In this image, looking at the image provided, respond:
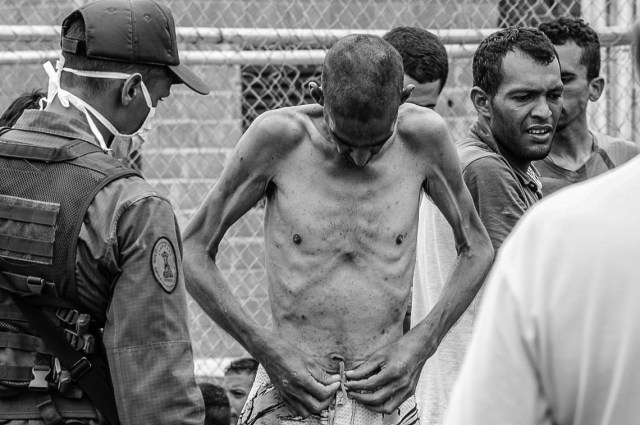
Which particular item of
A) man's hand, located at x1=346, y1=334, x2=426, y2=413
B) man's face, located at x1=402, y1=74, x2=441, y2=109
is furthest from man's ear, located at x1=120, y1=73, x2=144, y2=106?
man's face, located at x1=402, y1=74, x2=441, y2=109

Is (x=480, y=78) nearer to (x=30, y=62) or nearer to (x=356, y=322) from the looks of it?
(x=356, y=322)

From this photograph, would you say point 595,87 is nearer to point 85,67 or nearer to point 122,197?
point 85,67

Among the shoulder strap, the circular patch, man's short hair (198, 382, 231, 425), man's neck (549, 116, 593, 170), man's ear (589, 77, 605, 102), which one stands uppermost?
the circular patch

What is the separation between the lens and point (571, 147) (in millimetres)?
4977

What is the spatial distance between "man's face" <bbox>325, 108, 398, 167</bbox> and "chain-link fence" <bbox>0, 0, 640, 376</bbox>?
2634 mm

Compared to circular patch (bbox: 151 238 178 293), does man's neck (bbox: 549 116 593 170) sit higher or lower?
lower

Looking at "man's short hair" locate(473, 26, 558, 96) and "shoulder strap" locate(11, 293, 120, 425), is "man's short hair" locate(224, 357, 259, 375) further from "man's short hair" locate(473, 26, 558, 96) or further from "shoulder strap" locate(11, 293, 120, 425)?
"shoulder strap" locate(11, 293, 120, 425)

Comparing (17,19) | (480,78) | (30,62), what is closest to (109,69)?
(480,78)

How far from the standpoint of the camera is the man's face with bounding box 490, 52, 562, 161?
403cm

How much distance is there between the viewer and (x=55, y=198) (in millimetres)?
2848

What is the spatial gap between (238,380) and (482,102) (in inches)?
91.5

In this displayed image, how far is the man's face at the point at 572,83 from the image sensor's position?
16.2ft

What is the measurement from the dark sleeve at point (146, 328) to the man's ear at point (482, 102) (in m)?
1.67

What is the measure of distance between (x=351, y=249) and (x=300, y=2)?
357 cm
